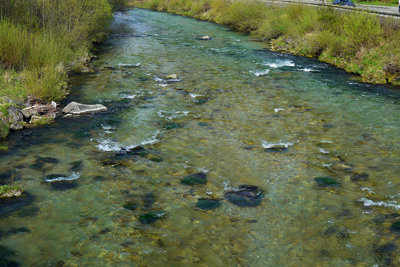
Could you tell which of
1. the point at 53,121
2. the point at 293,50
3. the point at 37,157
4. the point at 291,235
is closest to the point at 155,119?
the point at 53,121

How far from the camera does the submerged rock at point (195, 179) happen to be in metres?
6.98

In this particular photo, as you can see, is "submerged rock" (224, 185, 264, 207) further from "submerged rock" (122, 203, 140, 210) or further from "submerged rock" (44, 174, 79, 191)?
"submerged rock" (44, 174, 79, 191)

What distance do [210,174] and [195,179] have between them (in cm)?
37

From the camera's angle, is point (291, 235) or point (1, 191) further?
point (1, 191)

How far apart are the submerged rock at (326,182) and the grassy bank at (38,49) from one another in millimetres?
7522

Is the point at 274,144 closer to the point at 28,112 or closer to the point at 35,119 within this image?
the point at 35,119

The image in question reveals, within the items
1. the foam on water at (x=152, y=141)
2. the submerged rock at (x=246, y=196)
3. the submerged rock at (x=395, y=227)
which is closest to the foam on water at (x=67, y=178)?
the foam on water at (x=152, y=141)

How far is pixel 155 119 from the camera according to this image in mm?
Answer: 10250

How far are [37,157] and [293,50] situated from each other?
50.9 ft

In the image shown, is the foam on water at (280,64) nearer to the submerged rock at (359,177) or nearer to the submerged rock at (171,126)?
the submerged rock at (171,126)

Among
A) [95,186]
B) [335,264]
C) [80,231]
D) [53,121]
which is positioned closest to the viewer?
[335,264]

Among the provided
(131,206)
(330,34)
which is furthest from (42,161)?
(330,34)

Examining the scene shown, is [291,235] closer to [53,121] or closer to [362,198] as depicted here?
[362,198]

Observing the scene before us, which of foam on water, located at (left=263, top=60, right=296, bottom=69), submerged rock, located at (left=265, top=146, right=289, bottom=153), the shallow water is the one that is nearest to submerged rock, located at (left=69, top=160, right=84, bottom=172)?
the shallow water
